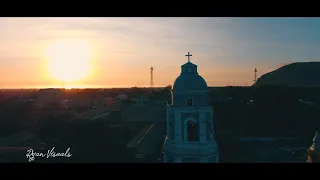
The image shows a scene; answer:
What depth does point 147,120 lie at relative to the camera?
9.31m

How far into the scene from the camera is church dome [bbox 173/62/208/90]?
5371mm

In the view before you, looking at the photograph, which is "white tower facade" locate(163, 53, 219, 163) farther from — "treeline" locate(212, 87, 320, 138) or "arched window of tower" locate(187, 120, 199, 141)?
"treeline" locate(212, 87, 320, 138)

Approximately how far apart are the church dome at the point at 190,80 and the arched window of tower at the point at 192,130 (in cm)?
56

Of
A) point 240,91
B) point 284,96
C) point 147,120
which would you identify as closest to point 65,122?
point 147,120

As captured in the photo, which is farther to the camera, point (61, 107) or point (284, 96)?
point (284, 96)

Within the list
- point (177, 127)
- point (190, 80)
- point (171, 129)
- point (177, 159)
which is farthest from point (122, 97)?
point (177, 159)

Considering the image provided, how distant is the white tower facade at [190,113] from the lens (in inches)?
210

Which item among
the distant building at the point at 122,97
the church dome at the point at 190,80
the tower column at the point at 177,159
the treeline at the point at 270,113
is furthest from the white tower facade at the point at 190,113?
the treeline at the point at 270,113

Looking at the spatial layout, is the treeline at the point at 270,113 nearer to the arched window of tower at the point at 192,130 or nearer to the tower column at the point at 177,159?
the arched window of tower at the point at 192,130
